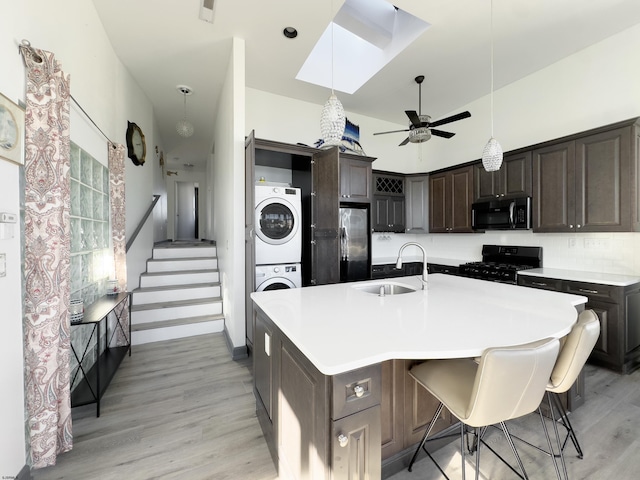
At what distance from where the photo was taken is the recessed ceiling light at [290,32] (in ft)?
8.89

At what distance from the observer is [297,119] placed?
4137 mm

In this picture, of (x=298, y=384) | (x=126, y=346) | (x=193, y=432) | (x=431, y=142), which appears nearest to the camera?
(x=298, y=384)

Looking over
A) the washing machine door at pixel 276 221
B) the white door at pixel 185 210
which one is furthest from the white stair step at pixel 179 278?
the white door at pixel 185 210

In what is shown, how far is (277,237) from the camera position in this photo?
10.7ft

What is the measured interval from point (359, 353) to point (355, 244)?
2683mm

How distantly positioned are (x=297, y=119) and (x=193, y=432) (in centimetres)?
391

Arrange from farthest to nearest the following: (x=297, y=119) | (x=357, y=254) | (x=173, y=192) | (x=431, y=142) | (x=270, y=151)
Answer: (x=173, y=192) → (x=431, y=142) → (x=297, y=119) → (x=357, y=254) → (x=270, y=151)

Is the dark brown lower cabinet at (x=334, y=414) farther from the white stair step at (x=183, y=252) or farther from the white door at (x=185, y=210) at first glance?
the white door at (x=185, y=210)

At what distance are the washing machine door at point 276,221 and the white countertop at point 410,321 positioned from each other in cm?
133

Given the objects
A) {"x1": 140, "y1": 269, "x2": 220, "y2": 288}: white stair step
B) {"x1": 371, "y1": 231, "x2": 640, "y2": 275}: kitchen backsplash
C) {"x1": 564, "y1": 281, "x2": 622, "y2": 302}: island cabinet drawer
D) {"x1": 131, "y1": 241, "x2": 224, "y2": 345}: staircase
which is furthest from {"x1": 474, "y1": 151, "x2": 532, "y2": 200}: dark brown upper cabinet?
{"x1": 140, "y1": 269, "x2": 220, "y2": 288}: white stair step

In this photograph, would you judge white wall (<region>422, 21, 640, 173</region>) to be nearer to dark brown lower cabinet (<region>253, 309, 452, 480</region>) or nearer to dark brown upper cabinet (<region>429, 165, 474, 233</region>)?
dark brown upper cabinet (<region>429, 165, 474, 233</region>)

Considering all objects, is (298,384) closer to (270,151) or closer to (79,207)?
(79,207)

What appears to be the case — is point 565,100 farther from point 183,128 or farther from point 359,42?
point 183,128

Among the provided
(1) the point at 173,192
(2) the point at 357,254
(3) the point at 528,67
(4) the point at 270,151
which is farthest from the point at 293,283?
(1) the point at 173,192
